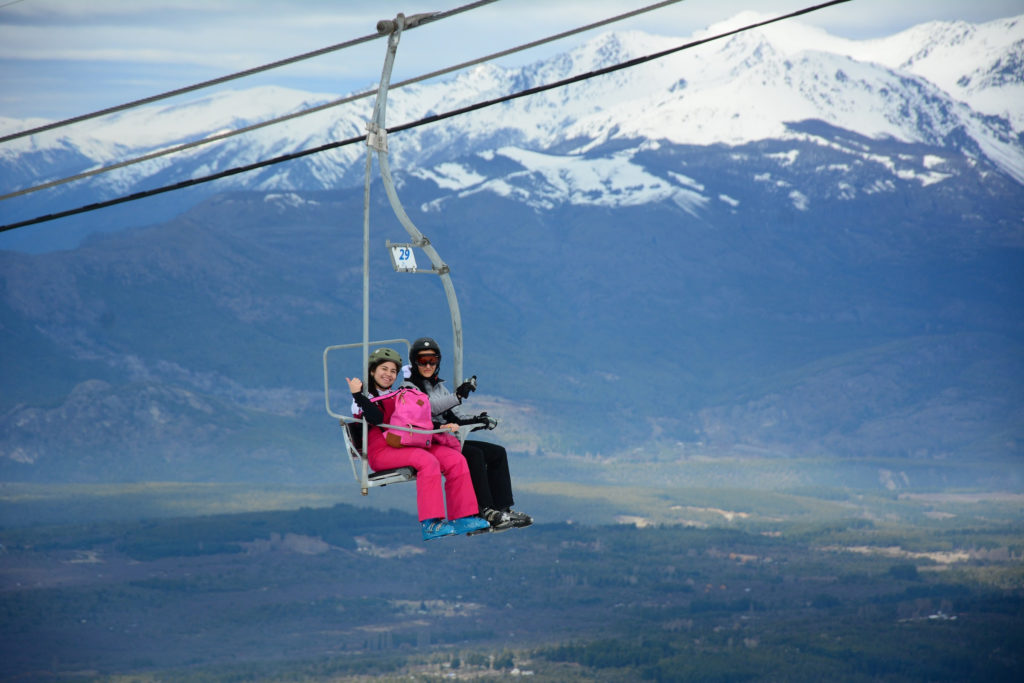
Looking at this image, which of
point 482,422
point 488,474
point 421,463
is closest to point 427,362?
point 482,422

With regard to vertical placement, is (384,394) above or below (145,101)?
below

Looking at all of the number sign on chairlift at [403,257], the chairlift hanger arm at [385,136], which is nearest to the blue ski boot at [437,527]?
the chairlift hanger arm at [385,136]

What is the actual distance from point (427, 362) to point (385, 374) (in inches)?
26.0

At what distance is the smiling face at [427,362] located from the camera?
18938 millimetres

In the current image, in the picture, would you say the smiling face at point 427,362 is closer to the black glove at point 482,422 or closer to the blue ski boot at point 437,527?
the black glove at point 482,422

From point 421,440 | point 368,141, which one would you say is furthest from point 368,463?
point 368,141

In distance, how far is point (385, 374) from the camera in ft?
61.1

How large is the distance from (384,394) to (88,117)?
4967 mm

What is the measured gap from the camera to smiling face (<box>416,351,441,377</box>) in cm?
1894

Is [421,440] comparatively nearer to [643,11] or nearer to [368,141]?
[368,141]

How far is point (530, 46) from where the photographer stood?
56.4 ft

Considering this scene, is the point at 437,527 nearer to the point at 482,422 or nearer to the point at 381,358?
the point at 482,422

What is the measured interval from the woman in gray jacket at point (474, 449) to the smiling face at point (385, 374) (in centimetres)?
35

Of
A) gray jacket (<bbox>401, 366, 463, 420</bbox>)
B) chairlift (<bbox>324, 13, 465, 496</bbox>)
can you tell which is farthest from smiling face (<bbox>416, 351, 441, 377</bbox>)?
chairlift (<bbox>324, 13, 465, 496</bbox>)
